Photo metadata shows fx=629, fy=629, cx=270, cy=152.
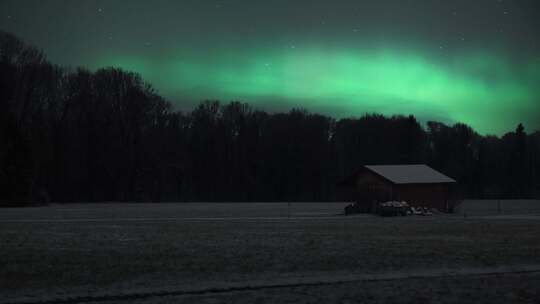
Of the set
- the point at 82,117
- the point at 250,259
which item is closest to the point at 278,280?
the point at 250,259

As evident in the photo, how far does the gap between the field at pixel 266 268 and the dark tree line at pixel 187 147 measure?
5513 centimetres

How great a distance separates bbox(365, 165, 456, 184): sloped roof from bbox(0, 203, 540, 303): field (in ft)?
101

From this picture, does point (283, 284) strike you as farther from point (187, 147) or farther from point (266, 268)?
point (187, 147)

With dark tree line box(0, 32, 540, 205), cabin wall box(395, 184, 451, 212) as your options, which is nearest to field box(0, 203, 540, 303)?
cabin wall box(395, 184, 451, 212)

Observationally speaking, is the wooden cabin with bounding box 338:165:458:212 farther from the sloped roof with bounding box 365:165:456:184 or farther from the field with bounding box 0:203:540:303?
the field with bounding box 0:203:540:303

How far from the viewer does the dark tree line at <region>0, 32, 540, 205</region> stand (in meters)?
80.2

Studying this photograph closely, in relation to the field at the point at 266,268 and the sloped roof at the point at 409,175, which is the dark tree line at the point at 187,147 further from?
the field at the point at 266,268

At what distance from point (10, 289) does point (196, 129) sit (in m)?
97.1

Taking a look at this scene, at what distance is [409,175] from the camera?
60.5m

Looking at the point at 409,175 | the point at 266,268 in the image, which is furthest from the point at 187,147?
the point at 266,268

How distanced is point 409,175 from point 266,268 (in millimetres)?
46053

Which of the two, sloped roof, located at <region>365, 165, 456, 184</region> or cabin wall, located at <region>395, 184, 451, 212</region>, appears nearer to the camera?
cabin wall, located at <region>395, 184, 451, 212</region>

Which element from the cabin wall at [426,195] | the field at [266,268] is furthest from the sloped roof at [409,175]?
the field at [266,268]

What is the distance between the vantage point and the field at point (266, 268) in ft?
40.4
